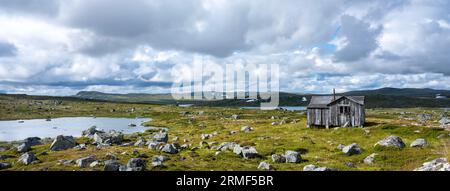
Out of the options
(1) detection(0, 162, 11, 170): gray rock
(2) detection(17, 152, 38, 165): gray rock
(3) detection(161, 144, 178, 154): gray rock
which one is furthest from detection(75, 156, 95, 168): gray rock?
(3) detection(161, 144, 178, 154): gray rock

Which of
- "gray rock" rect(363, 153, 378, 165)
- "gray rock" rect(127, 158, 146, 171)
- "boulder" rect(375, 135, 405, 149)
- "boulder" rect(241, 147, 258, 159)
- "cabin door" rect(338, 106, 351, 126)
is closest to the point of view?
"gray rock" rect(127, 158, 146, 171)

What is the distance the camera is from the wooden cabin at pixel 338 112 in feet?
206

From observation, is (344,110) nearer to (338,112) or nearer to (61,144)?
(338,112)

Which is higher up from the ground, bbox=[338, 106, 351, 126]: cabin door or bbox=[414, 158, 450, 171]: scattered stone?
bbox=[338, 106, 351, 126]: cabin door

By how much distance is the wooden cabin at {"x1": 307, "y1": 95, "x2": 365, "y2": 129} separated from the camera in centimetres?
6294

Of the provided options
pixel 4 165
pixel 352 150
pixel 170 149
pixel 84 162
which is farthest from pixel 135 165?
pixel 352 150

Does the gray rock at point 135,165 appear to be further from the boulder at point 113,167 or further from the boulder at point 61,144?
the boulder at point 61,144

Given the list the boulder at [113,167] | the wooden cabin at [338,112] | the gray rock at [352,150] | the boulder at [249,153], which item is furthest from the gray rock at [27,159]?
the wooden cabin at [338,112]

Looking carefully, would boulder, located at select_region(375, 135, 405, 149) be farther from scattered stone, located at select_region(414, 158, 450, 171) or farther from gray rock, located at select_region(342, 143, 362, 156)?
scattered stone, located at select_region(414, 158, 450, 171)

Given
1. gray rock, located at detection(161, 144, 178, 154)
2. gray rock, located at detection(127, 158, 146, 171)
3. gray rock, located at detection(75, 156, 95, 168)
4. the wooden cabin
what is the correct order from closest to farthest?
gray rock, located at detection(127, 158, 146, 171) → gray rock, located at detection(75, 156, 95, 168) → gray rock, located at detection(161, 144, 178, 154) → the wooden cabin

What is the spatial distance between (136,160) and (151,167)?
1.53 meters
